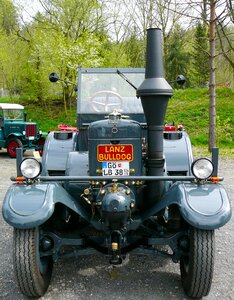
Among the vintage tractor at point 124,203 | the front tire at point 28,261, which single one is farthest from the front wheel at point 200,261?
the front tire at point 28,261

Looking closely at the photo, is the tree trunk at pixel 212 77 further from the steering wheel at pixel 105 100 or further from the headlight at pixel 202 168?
the headlight at pixel 202 168

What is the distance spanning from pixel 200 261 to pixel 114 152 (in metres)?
1.30

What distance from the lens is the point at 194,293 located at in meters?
3.31

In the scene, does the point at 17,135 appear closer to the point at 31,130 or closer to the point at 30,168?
the point at 31,130

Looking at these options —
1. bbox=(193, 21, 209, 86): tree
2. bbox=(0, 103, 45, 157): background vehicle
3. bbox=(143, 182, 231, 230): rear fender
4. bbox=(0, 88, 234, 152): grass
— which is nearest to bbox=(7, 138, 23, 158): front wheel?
bbox=(0, 103, 45, 157): background vehicle

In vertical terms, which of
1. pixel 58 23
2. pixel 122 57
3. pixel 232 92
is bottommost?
pixel 232 92

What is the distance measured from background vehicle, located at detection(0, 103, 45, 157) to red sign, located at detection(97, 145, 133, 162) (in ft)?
33.4

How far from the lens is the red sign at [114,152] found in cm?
369

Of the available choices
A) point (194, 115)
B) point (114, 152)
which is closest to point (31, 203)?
point (114, 152)

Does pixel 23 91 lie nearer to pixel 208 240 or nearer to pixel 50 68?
pixel 50 68

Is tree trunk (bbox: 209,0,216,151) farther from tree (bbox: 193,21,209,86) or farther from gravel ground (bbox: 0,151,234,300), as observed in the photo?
tree (bbox: 193,21,209,86)

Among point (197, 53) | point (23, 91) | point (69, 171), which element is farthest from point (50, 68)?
point (69, 171)

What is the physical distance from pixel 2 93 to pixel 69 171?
95.5 ft

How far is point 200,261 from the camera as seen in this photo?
3213mm
